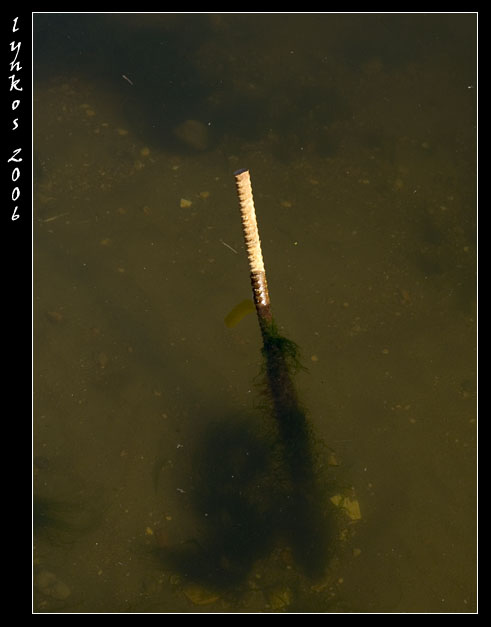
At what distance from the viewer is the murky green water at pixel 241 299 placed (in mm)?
3471

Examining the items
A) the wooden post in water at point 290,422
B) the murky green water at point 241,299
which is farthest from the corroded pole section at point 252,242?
the murky green water at point 241,299

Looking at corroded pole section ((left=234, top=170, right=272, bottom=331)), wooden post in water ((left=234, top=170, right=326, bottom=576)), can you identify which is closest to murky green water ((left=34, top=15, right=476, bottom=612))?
wooden post in water ((left=234, top=170, right=326, bottom=576))

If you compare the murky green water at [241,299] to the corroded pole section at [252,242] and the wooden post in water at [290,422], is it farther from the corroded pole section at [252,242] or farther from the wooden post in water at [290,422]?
the corroded pole section at [252,242]

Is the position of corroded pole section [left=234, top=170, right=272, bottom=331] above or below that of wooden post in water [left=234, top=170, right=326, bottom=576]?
above

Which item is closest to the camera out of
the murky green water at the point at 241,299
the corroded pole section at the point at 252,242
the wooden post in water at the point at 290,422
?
the corroded pole section at the point at 252,242

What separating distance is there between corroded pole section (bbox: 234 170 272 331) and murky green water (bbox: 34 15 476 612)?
55cm

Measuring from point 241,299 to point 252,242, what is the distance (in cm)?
104

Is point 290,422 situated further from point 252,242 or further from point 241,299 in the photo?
point 252,242

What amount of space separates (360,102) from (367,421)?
265 centimetres

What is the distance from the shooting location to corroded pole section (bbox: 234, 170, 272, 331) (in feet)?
9.74

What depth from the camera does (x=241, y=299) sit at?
420 cm

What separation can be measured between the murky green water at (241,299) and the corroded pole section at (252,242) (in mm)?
549

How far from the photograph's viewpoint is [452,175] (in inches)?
182

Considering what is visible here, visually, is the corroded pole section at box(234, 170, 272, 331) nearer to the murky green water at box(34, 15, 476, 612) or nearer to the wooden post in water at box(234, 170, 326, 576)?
the wooden post in water at box(234, 170, 326, 576)
